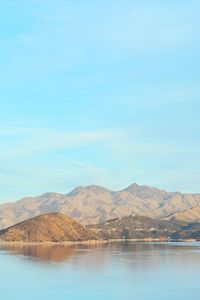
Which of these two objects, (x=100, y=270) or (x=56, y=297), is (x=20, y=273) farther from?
(x=56, y=297)

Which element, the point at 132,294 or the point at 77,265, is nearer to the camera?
the point at 132,294

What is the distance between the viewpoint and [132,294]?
8981 cm

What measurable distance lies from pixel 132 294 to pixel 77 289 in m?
11.6

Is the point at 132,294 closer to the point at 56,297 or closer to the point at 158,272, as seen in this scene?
the point at 56,297

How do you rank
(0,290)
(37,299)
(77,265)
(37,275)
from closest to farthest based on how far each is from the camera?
(37,299), (0,290), (37,275), (77,265)

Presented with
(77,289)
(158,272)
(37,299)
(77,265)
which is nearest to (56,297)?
(37,299)

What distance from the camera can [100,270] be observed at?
422 feet

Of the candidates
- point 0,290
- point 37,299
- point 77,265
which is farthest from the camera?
point 77,265

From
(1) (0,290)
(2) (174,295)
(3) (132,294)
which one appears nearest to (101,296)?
(3) (132,294)

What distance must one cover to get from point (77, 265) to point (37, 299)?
57027 mm

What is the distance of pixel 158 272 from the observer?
123562mm

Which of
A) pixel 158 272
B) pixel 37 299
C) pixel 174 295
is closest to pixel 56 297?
pixel 37 299

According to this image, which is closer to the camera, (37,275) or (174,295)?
(174,295)

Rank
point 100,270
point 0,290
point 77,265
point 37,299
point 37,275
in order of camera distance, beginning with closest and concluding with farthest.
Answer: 1. point 37,299
2. point 0,290
3. point 37,275
4. point 100,270
5. point 77,265
